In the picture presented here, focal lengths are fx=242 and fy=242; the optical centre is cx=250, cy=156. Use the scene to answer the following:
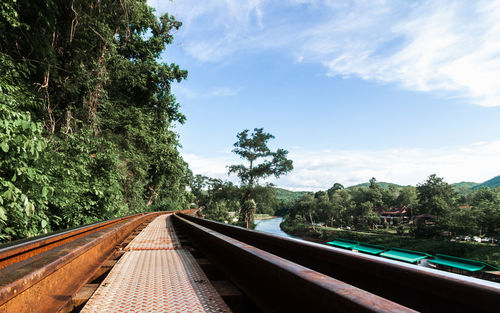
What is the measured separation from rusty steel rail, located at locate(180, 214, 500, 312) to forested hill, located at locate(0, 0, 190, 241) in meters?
4.24

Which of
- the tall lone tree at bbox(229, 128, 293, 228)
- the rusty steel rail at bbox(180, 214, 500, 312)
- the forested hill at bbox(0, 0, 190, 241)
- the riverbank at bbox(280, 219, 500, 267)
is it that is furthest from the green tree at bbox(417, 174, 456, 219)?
the rusty steel rail at bbox(180, 214, 500, 312)

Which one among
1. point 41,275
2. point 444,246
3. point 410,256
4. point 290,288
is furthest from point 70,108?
point 444,246

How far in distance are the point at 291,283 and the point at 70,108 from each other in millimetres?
12436

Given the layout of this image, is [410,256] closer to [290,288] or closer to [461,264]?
[461,264]

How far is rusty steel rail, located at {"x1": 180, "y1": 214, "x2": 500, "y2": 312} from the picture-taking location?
3.35ft

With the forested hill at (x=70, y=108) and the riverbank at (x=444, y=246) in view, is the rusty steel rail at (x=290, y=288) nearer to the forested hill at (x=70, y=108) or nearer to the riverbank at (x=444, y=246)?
the forested hill at (x=70, y=108)

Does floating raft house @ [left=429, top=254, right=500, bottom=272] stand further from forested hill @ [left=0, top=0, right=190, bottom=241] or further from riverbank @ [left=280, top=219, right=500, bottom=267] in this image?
riverbank @ [left=280, top=219, right=500, bottom=267]

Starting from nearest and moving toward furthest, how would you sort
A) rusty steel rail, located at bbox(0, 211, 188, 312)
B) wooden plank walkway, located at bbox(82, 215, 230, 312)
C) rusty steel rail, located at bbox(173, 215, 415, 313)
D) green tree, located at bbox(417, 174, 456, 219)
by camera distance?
rusty steel rail, located at bbox(173, 215, 415, 313), rusty steel rail, located at bbox(0, 211, 188, 312), wooden plank walkway, located at bbox(82, 215, 230, 312), green tree, located at bbox(417, 174, 456, 219)

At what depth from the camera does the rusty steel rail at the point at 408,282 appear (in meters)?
1.02

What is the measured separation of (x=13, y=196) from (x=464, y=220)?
66.7 m

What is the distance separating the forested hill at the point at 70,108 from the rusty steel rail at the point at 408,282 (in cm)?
424

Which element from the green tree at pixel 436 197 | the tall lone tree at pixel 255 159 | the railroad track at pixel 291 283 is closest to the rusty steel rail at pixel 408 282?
the railroad track at pixel 291 283

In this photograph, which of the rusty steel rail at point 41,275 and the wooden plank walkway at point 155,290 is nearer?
the rusty steel rail at point 41,275

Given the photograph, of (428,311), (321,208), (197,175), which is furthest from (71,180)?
(321,208)
